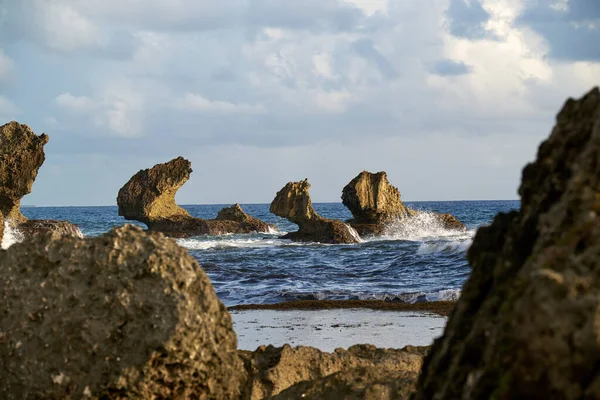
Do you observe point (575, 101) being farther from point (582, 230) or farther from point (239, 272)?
point (239, 272)

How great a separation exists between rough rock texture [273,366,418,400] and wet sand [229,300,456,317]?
8.16 m

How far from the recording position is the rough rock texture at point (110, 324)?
3.75m

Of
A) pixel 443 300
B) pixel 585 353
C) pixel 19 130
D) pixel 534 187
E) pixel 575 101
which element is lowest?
pixel 443 300

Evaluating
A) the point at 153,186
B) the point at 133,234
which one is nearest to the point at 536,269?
the point at 133,234

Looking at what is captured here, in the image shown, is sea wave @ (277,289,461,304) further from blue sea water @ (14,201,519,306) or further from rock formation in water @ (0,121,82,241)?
rock formation in water @ (0,121,82,241)

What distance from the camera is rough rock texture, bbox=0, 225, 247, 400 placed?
3.75 meters

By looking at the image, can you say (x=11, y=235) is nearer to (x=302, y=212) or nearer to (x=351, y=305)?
(x=302, y=212)

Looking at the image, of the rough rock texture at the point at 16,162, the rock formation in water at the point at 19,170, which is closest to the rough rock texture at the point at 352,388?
the rock formation in water at the point at 19,170

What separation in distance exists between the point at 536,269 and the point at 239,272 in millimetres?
17881

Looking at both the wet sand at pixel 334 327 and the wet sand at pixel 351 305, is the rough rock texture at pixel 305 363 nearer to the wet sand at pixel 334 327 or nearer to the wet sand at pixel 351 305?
the wet sand at pixel 334 327

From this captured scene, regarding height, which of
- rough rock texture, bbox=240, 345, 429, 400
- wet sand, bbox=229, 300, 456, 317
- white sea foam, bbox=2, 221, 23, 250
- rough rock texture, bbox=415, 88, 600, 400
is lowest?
wet sand, bbox=229, 300, 456, 317

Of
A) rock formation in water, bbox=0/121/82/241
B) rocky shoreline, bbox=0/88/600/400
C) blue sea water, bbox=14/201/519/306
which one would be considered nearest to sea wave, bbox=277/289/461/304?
blue sea water, bbox=14/201/519/306

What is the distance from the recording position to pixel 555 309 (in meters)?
1.93

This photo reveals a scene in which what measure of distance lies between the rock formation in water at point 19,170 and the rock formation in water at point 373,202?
14.4 m
